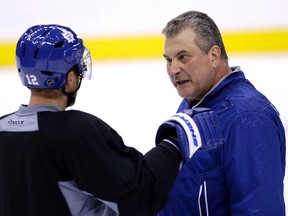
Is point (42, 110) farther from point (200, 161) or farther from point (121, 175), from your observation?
point (200, 161)

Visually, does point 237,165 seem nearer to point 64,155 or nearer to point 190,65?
point 190,65

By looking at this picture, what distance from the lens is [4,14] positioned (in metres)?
4.02

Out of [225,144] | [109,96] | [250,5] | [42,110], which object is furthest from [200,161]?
[250,5]

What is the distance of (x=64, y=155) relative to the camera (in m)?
1.47

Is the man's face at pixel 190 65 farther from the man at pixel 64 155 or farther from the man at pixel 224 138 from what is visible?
the man at pixel 64 155

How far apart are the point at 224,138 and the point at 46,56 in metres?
0.59

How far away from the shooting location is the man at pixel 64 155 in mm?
1476

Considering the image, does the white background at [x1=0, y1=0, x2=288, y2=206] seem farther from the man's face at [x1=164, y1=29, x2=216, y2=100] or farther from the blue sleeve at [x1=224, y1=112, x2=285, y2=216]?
the blue sleeve at [x1=224, y1=112, x2=285, y2=216]

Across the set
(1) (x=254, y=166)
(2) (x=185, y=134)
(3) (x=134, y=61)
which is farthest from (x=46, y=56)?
(3) (x=134, y=61)

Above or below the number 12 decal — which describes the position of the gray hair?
above

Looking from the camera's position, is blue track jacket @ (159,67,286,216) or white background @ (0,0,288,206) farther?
white background @ (0,0,288,206)

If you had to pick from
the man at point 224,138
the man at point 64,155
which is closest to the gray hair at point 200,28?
the man at point 224,138

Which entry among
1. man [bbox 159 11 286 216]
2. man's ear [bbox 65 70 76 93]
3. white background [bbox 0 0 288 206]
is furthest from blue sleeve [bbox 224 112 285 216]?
white background [bbox 0 0 288 206]

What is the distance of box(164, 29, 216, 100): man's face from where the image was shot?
1.89 m
